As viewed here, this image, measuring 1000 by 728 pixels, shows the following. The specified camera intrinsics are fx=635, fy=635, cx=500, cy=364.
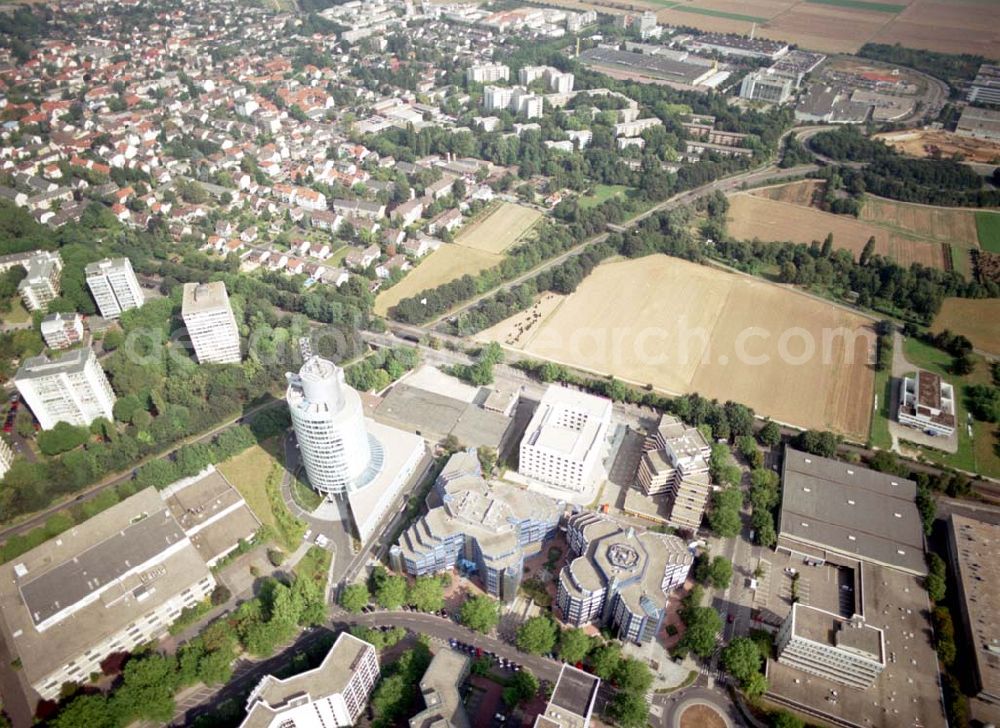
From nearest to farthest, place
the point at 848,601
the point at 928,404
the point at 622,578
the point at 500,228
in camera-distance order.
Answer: the point at 622,578
the point at 848,601
the point at 928,404
the point at 500,228

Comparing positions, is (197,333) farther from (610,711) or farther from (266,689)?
(610,711)

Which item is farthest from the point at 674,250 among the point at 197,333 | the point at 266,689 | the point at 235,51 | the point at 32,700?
the point at 235,51

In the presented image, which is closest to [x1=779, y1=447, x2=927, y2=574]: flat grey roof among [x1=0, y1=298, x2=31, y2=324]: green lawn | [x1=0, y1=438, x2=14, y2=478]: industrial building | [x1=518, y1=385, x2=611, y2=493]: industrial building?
[x1=518, y1=385, x2=611, y2=493]: industrial building

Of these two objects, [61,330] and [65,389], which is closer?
[65,389]

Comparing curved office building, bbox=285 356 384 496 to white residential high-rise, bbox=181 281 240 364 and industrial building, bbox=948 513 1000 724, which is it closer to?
white residential high-rise, bbox=181 281 240 364

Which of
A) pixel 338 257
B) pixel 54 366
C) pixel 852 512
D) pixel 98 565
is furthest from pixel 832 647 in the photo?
pixel 338 257

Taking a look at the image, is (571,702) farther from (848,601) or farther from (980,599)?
(980,599)
